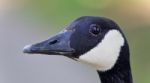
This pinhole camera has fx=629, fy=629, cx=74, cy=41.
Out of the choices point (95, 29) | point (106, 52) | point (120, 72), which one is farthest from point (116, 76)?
point (95, 29)

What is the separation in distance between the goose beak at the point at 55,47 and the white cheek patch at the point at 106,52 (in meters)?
0.08

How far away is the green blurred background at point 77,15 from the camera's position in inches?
214

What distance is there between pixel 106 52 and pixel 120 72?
150 millimetres

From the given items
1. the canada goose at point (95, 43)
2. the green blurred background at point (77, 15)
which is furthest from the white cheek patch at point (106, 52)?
the green blurred background at point (77, 15)

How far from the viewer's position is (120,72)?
114 inches

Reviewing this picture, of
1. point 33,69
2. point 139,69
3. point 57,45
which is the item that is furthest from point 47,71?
point 57,45

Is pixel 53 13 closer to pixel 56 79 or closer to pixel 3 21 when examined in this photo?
pixel 3 21

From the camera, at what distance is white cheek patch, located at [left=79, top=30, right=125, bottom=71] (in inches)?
109

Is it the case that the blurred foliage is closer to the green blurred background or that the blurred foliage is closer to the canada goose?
the green blurred background

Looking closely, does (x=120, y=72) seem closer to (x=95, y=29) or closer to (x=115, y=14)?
(x=95, y=29)

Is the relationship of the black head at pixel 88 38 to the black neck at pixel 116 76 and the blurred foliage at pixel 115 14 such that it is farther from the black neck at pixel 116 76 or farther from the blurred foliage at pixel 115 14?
the blurred foliage at pixel 115 14

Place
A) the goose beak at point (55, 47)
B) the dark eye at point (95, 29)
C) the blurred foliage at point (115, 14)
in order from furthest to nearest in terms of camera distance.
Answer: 1. the blurred foliage at point (115, 14)
2. the dark eye at point (95, 29)
3. the goose beak at point (55, 47)

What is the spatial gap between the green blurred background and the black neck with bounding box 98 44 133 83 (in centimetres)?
232

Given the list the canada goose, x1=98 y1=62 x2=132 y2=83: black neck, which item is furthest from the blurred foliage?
the canada goose
